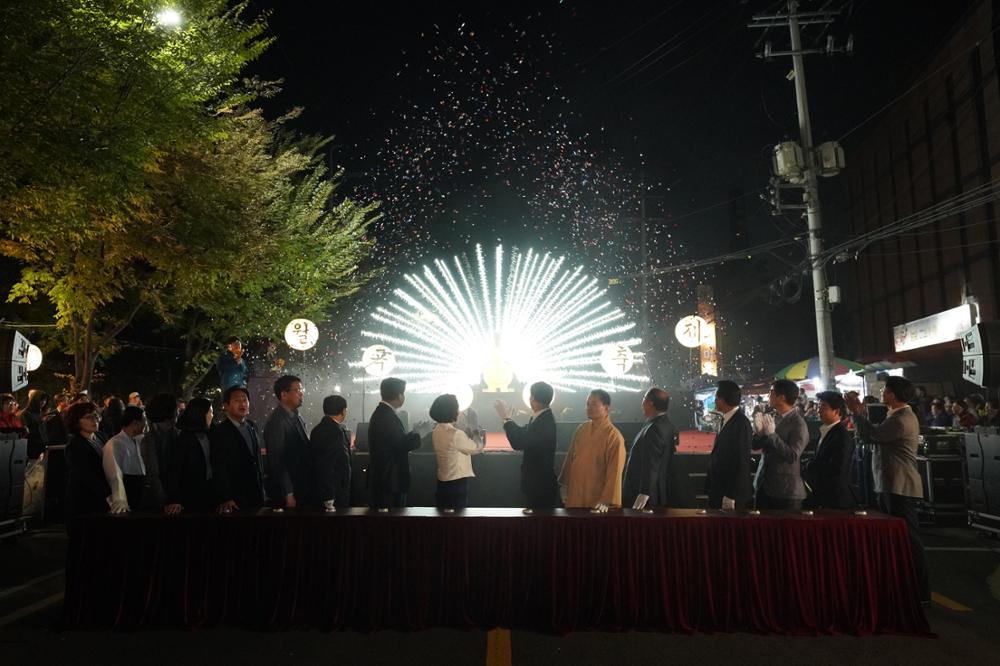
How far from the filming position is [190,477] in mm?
5453

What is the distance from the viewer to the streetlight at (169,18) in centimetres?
924

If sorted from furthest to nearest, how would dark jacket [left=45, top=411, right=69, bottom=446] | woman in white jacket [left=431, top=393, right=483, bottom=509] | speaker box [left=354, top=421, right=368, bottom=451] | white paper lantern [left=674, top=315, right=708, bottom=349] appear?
white paper lantern [left=674, top=315, right=708, bottom=349], speaker box [left=354, top=421, right=368, bottom=451], dark jacket [left=45, top=411, right=69, bottom=446], woman in white jacket [left=431, top=393, right=483, bottom=509]

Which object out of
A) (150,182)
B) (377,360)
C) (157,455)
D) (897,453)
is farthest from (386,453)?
(377,360)

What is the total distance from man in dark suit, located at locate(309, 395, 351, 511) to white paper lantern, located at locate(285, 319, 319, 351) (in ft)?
32.3

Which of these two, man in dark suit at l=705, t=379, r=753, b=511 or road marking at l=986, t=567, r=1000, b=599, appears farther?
road marking at l=986, t=567, r=1000, b=599

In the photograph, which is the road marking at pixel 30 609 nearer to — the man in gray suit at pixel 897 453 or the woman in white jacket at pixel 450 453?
the woman in white jacket at pixel 450 453

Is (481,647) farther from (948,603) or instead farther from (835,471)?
(948,603)

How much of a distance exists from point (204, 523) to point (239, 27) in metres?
9.52

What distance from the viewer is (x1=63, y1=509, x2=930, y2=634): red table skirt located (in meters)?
4.78

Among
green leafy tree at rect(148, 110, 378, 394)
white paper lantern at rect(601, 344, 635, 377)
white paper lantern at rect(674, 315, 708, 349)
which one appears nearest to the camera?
green leafy tree at rect(148, 110, 378, 394)

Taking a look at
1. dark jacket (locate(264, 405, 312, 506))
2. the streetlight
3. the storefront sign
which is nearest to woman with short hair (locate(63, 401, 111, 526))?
dark jacket (locate(264, 405, 312, 506))

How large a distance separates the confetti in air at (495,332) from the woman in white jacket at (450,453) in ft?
42.5

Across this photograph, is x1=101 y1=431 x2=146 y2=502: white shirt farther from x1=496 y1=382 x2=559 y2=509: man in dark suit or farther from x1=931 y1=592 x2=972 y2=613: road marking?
x1=931 y1=592 x2=972 y2=613: road marking

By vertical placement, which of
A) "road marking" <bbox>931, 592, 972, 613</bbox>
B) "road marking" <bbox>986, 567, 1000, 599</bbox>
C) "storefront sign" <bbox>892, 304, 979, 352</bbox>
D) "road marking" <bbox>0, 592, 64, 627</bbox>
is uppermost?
"storefront sign" <bbox>892, 304, 979, 352</bbox>
